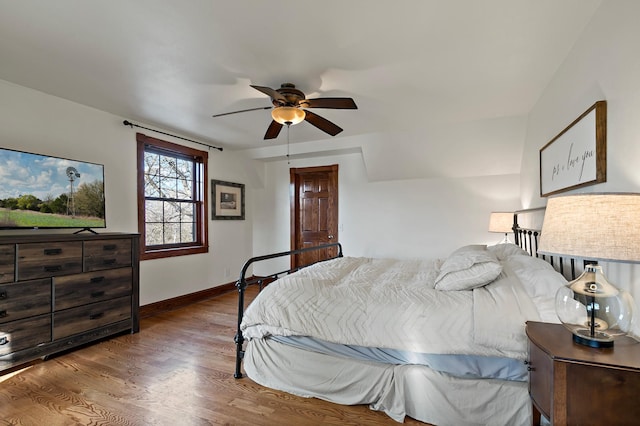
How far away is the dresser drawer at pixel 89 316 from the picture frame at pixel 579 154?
4.04 metres

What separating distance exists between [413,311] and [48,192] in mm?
3331

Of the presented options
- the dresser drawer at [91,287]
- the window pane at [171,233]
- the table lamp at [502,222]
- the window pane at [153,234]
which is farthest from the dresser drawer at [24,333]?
the table lamp at [502,222]

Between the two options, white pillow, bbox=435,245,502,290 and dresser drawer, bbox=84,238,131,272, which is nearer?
white pillow, bbox=435,245,502,290

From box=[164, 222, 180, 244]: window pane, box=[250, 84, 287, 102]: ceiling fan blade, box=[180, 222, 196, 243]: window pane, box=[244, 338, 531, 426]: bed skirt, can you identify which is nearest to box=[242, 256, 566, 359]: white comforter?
box=[244, 338, 531, 426]: bed skirt

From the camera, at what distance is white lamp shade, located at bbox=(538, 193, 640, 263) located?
1035 millimetres

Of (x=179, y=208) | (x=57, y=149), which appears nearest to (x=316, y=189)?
(x=179, y=208)

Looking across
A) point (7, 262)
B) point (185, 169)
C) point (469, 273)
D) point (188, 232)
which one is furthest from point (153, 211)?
point (469, 273)

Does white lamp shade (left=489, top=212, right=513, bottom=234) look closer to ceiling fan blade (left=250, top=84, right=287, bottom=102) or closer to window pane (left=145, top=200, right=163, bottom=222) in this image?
ceiling fan blade (left=250, top=84, right=287, bottom=102)

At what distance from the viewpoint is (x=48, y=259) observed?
8.45 feet

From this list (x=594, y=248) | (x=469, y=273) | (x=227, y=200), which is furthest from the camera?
(x=227, y=200)

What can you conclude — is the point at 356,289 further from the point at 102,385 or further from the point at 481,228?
the point at 481,228

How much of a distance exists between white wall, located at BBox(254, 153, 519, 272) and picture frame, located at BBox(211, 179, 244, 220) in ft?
2.46

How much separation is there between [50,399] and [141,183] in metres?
2.41

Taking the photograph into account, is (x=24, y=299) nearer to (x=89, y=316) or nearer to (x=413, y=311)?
(x=89, y=316)
